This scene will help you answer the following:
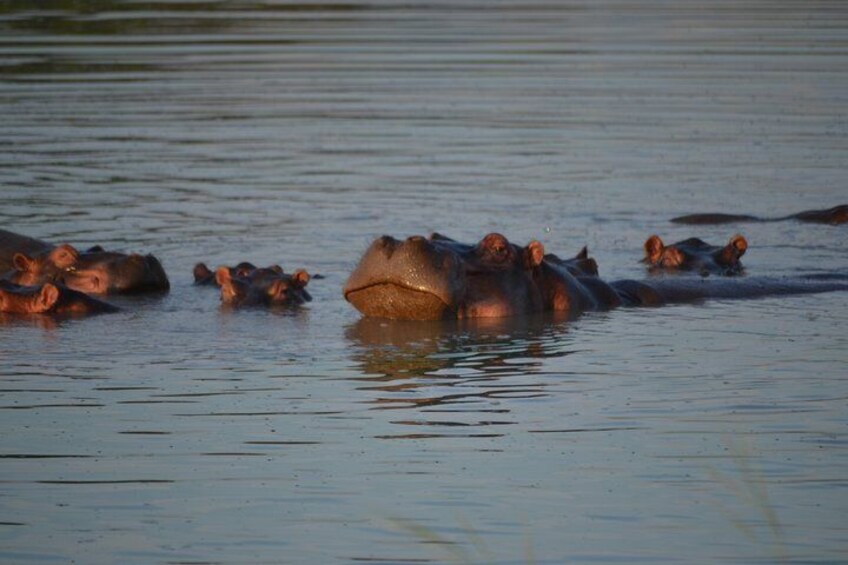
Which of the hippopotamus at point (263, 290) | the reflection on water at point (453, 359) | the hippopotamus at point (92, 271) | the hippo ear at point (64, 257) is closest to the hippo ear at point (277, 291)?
the hippopotamus at point (263, 290)

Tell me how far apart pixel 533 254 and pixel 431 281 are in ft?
2.01

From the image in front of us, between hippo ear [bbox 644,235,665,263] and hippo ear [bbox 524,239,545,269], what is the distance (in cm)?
214

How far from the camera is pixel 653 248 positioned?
11.8m

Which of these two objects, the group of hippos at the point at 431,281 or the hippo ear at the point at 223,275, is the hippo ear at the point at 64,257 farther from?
the hippo ear at the point at 223,275

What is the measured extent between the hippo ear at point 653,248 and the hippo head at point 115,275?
302cm

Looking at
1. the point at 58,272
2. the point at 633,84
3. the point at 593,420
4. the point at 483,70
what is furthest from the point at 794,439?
the point at 483,70

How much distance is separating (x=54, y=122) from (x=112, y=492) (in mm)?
13502

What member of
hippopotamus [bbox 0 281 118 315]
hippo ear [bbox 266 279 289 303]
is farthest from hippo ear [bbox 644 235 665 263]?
hippopotamus [bbox 0 281 118 315]

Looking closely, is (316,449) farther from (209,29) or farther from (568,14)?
(568,14)

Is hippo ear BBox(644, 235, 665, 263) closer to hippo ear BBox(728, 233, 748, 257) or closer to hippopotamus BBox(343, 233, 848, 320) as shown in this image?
hippo ear BBox(728, 233, 748, 257)

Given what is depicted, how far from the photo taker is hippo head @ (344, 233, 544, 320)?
30.3ft

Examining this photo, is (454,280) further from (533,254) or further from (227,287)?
(227,287)

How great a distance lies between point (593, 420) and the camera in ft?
24.5

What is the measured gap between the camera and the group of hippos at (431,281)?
368 inches
